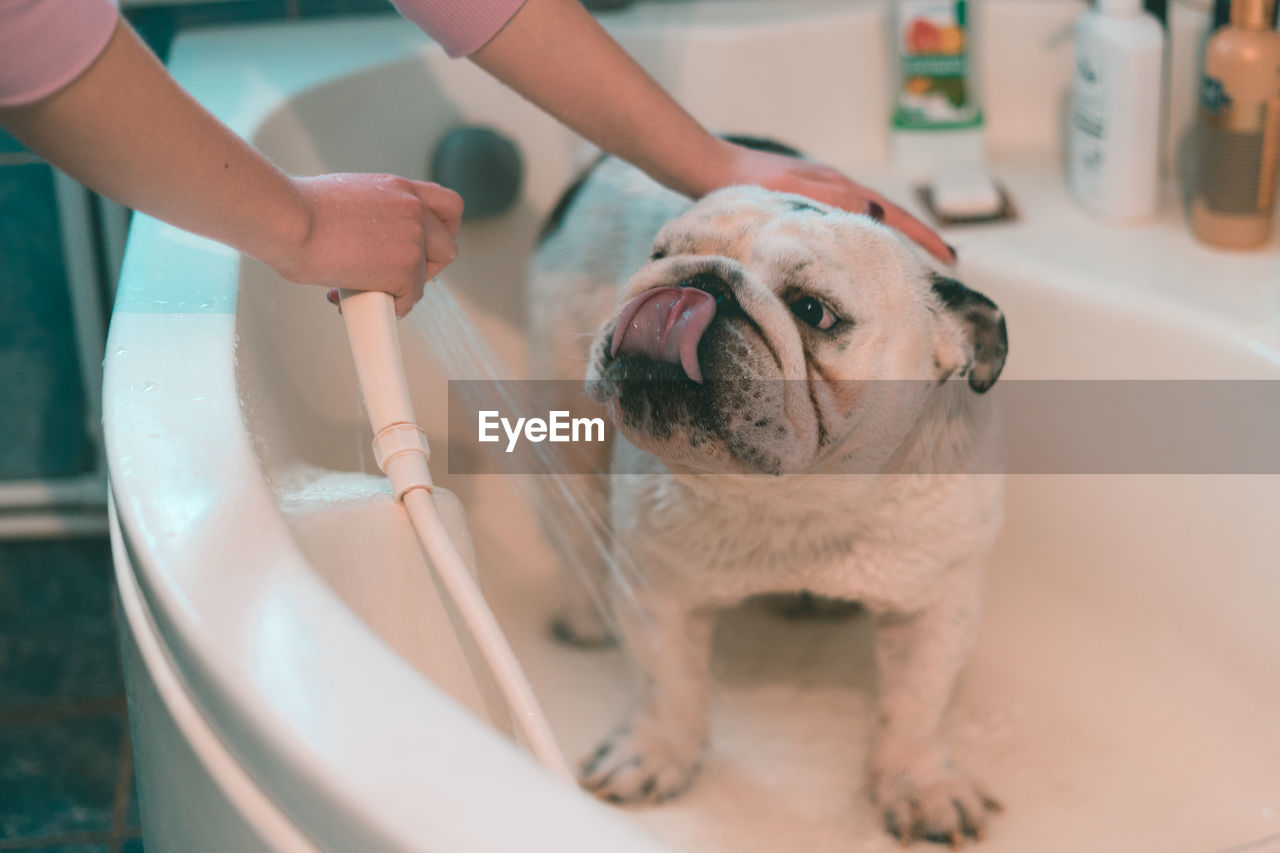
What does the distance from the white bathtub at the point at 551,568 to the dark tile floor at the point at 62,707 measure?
19.7 inches

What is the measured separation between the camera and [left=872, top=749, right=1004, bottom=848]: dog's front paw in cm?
101

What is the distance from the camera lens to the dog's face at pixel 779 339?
778 millimetres

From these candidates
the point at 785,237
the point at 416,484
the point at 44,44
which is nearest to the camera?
the point at 44,44

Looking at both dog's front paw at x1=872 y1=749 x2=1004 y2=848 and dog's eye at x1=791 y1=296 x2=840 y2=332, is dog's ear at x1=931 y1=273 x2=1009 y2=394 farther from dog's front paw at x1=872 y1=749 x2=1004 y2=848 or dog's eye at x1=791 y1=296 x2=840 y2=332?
dog's front paw at x1=872 y1=749 x2=1004 y2=848

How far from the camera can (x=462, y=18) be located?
3.05ft

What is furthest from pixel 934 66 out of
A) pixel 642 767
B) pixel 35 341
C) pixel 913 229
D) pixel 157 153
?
pixel 35 341

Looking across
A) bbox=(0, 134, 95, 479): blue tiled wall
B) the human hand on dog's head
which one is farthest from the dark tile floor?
the human hand on dog's head

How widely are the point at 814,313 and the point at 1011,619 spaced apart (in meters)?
0.58

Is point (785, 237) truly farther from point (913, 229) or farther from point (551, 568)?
point (551, 568)

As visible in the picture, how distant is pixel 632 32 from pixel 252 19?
1.56ft

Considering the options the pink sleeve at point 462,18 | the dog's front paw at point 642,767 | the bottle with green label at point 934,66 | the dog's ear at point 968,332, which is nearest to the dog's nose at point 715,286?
the dog's ear at point 968,332

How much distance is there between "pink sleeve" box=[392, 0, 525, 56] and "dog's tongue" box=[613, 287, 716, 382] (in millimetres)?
280

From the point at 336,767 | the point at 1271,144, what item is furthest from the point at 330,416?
the point at 1271,144

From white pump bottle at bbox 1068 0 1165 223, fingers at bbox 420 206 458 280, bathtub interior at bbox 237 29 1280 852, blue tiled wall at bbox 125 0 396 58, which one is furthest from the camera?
blue tiled wall at bbox 125 0 396 58
